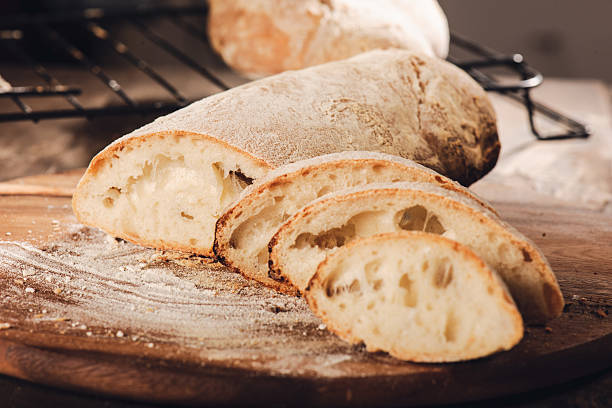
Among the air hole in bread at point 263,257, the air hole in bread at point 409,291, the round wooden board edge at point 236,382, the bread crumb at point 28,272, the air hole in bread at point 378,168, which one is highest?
the air hole in bread at point 378,168

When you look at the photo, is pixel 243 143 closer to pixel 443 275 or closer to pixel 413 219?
pixel 413 219

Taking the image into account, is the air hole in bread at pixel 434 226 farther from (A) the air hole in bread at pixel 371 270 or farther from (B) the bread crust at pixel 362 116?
(B) the bread crust at pixel 362 116

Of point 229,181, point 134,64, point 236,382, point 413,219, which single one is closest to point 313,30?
point 134,64

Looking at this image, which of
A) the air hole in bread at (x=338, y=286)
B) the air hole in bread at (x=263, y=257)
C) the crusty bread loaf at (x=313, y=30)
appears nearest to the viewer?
the air hole in bread at (x=338, y=286)

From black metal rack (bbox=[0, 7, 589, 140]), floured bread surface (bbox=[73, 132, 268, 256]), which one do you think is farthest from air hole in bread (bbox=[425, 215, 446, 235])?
black metal rack (bbox=[0, 7, 589, 140])

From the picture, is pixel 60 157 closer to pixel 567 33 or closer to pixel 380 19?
pixel 380 19

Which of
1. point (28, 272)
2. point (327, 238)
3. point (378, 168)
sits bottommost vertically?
point (28, 272)

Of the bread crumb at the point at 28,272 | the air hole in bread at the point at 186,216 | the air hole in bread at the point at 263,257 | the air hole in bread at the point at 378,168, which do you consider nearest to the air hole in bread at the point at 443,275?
the air hole in bread at the point at 378,168
